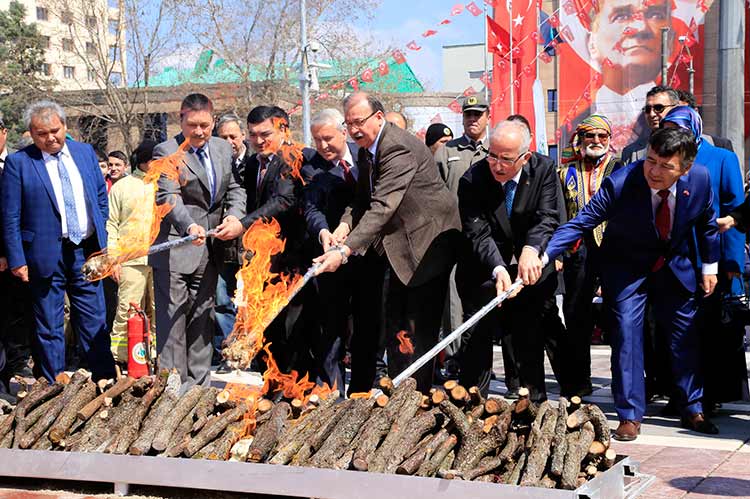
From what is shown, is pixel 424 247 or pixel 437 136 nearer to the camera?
pixel 424 247

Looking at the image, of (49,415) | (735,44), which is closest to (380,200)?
(49,415)

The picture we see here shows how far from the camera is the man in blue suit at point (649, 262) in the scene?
6250 millimetres

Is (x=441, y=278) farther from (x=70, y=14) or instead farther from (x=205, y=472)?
(x=70, y=14)

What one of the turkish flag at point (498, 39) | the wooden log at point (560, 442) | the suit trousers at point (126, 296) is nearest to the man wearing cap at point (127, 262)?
the suit trousers at point (126, 296)

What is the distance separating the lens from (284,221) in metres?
7.61

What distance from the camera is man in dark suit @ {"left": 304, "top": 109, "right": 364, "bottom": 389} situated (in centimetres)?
727

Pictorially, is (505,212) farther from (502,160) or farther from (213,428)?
(213,428)

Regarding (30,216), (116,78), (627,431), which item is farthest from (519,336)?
(116,78)

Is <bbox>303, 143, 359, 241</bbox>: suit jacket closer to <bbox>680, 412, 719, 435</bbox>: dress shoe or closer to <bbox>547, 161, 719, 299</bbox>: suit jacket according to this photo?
<bbox>547, 161, 719, 299</bbox>: suit jacket

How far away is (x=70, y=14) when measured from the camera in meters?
28.5

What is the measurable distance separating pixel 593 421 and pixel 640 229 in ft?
5.87

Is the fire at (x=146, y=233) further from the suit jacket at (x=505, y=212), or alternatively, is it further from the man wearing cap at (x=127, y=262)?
the suit jacket at (x=505, y=212)

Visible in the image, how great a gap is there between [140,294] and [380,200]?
4.08m

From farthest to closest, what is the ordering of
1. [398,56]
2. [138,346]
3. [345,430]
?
1. [398,56]
2. [138,346]
3. [345,430]
